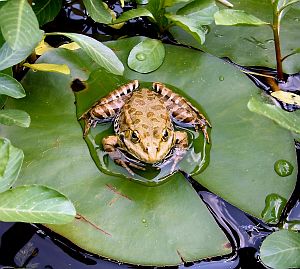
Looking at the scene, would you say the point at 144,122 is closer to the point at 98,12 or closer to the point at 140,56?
the point at 140,56

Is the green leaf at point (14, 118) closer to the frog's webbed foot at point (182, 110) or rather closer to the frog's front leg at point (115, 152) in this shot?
the frog's front leg at point (115, 152)

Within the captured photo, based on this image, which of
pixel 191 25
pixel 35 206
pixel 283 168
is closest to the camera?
pixel 35 206

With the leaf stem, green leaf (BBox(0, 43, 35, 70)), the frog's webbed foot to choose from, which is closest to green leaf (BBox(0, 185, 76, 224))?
green leaf (BBox(0, 43, 35, 70))

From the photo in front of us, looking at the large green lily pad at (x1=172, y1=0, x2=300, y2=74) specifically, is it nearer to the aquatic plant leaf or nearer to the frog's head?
the frog's head

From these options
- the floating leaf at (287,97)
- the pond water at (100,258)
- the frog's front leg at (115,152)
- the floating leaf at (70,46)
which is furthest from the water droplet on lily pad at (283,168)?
the floating leaf at (70,46)

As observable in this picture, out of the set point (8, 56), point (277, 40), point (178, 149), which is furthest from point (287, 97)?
point (8, 56)

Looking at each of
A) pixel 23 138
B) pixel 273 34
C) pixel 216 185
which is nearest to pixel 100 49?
pixel 23 138

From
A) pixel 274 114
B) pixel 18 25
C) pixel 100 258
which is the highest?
pixel 18 25

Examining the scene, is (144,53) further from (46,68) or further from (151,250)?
(151,250)
